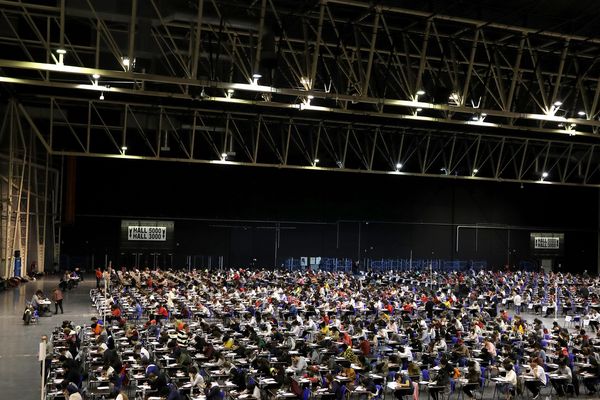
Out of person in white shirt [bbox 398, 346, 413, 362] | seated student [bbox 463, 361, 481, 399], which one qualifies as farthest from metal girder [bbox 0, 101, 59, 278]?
seated student [bbox 463, 361, 481, 399]

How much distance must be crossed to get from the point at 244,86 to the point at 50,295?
1779cm

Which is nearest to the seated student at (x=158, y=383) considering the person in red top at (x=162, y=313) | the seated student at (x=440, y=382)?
the seated student at (x=440, y=382)

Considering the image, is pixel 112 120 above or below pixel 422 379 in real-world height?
above

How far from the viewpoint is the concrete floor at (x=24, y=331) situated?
17672 millimetres

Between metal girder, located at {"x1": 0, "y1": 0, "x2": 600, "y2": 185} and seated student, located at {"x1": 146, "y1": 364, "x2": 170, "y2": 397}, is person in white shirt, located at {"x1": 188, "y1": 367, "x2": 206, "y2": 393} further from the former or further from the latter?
metal girder, located at {"x1": 0, "y1": 0, "x2": 600, "y2": 185}

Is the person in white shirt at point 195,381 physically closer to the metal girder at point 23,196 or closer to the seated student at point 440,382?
the seated student at point 440,382

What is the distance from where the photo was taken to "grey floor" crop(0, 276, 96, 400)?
57.8ft

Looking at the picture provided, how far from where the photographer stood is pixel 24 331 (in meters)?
25.3

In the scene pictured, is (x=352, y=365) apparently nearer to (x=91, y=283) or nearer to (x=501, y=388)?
(x=501, y=388)

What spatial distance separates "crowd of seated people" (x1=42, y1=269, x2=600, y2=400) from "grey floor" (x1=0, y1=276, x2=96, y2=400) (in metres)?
1.57

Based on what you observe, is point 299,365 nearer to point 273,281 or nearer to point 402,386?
point 402,386

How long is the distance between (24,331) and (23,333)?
1.46ft

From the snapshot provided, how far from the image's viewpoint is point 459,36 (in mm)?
29797

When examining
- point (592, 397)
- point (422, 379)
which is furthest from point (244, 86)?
point (592, 397)
